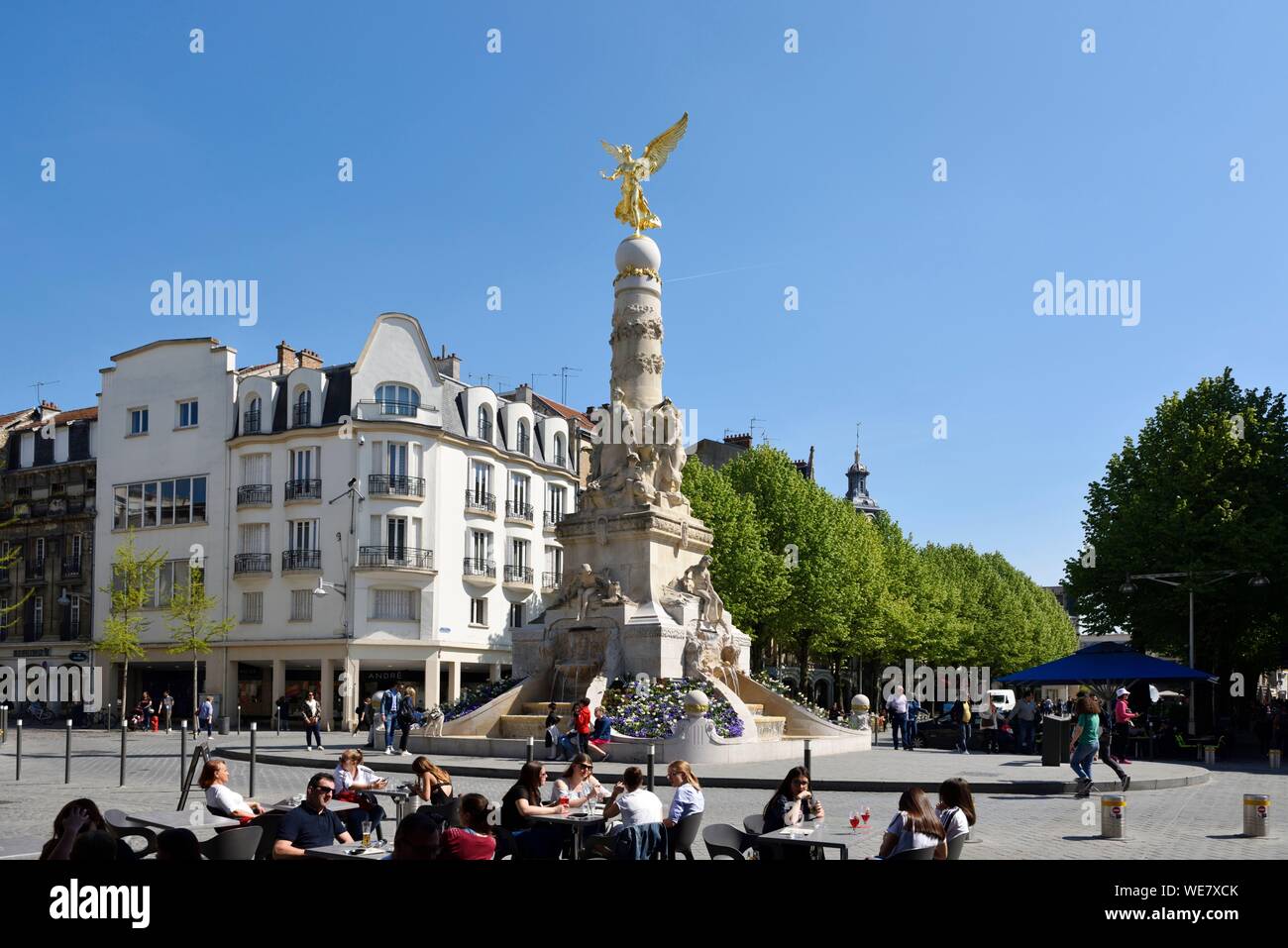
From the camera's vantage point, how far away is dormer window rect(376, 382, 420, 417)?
→ 49.9 meters

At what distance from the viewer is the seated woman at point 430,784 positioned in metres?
11.7

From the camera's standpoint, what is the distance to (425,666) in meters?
48.9

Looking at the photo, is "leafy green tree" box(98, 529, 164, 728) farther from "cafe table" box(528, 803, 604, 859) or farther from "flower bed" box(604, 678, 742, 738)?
"cafe table" box(528, 803, 604, 859)

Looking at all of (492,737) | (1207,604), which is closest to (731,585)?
(1207,604)

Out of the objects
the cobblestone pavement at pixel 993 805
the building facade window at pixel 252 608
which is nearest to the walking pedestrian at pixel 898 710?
the cobblestone pavement at pixel 993 805

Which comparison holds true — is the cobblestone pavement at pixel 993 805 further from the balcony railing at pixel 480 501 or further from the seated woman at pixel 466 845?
the balcony railing at pixel 480 501

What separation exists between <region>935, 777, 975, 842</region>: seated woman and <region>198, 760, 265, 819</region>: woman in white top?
5.85 metres

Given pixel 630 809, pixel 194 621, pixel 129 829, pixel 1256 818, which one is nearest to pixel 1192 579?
pixel 1256 818

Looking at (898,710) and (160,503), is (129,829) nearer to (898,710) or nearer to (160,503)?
(898,710)

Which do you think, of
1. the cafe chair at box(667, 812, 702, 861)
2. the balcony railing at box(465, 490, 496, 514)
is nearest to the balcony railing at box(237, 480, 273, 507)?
the balcony railing at box(465, 490, 496, 514)

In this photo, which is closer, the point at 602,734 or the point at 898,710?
the point at 602,734

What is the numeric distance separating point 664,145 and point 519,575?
26.4m

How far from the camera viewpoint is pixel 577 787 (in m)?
12.2
